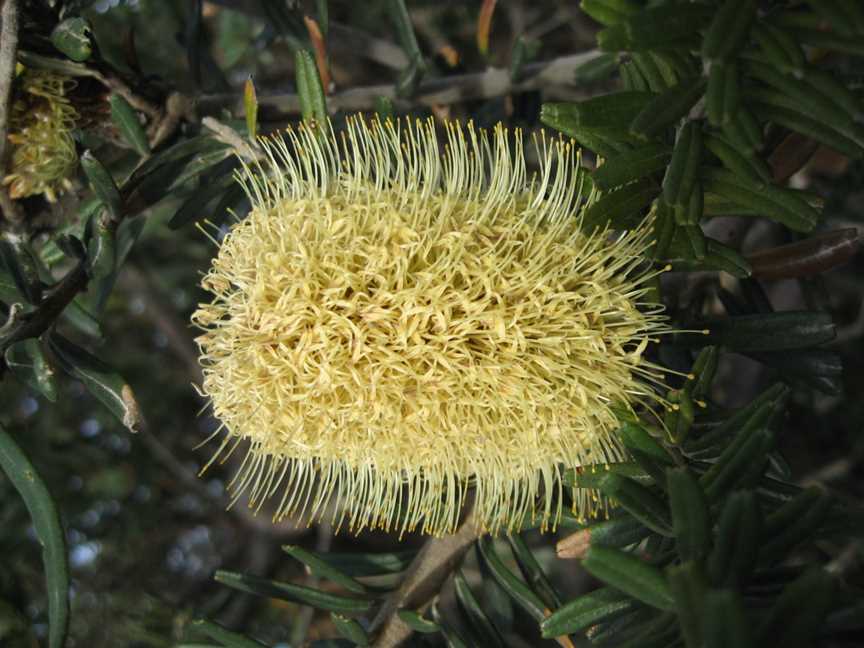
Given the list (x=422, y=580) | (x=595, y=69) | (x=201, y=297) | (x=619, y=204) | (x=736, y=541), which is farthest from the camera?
(x=201, y=297)

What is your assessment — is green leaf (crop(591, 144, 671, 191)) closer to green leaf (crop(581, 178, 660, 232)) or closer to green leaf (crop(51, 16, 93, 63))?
green leaf (crop(581, 178, 660, 232))

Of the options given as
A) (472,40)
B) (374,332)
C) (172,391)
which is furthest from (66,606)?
(472,40)

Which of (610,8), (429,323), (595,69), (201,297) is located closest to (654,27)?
(610,8)

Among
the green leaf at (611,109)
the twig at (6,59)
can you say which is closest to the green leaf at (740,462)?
the green leaf at (611,109)

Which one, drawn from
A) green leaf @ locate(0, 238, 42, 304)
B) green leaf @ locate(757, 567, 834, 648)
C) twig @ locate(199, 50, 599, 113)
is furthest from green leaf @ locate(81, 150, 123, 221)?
green leaf @ locate(757, 567, 834, 648)

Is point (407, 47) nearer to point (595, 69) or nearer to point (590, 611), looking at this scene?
point (595, 69)

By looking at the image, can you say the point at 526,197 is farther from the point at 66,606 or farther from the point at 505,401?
the point at 66,606

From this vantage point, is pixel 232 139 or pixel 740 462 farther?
pixel 232 139
